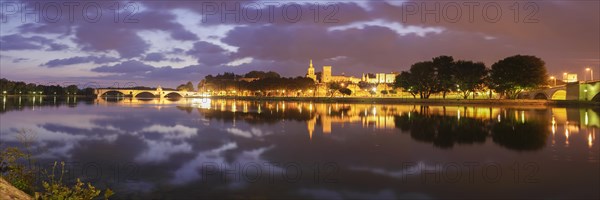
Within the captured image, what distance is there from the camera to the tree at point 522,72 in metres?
85.4

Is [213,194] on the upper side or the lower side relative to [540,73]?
lower

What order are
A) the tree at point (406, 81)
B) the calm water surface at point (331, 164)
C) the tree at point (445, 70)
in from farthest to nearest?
the tree at point (406, 81) → the tree at point (445, 70) → the calm water surface at point (331, 164)

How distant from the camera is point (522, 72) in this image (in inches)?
3364

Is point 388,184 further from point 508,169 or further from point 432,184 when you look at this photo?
point 508,169

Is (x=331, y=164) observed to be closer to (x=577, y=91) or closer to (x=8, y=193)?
(x=8, y=193)

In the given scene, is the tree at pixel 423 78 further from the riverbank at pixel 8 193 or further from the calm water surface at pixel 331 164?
the riverbank at pixel 8 193

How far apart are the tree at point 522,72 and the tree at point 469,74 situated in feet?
26.5

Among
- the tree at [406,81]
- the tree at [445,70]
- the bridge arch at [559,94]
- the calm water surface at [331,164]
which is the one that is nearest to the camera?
the calm water surface at [331,164]

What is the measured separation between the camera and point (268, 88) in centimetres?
16300

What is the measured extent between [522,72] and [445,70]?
1841cm

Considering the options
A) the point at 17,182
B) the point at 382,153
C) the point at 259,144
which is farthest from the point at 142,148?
the point at 382,153

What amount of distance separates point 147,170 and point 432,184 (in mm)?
Result: 10412

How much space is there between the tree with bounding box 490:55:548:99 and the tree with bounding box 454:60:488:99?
808cm

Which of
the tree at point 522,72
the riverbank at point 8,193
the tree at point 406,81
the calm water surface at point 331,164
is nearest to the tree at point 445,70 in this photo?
the tree at point 406,81
